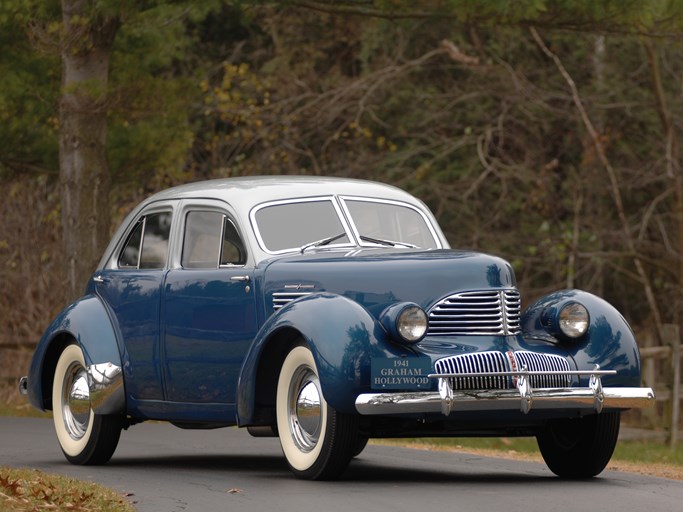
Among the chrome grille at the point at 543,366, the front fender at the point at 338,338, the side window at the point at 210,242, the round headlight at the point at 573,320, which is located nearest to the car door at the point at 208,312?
the side window at the point at 210,242

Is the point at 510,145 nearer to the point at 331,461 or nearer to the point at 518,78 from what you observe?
the point at 518,78

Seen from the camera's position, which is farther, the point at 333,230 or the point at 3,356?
the point at 3,356

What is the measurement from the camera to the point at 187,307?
431 inches

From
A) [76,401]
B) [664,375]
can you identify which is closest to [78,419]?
[76,401]

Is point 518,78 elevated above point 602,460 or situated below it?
above

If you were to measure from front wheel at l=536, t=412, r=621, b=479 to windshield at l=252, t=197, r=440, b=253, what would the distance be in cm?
175

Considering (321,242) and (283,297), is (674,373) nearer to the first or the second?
(321,242)

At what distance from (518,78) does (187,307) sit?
13.9m

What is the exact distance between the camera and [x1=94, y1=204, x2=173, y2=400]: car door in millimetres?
11266

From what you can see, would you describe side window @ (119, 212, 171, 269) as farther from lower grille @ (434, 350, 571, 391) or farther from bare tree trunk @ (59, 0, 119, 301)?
bare tree trunk @ (59, 0, 119, 301)

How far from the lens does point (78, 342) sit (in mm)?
11633

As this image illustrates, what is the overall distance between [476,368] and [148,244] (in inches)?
134

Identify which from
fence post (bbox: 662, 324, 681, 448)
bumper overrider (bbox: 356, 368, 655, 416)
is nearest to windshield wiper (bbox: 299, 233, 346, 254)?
bumper overrider (bbox: 356, 368, 655, 416)

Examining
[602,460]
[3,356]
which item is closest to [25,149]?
[3,356]
